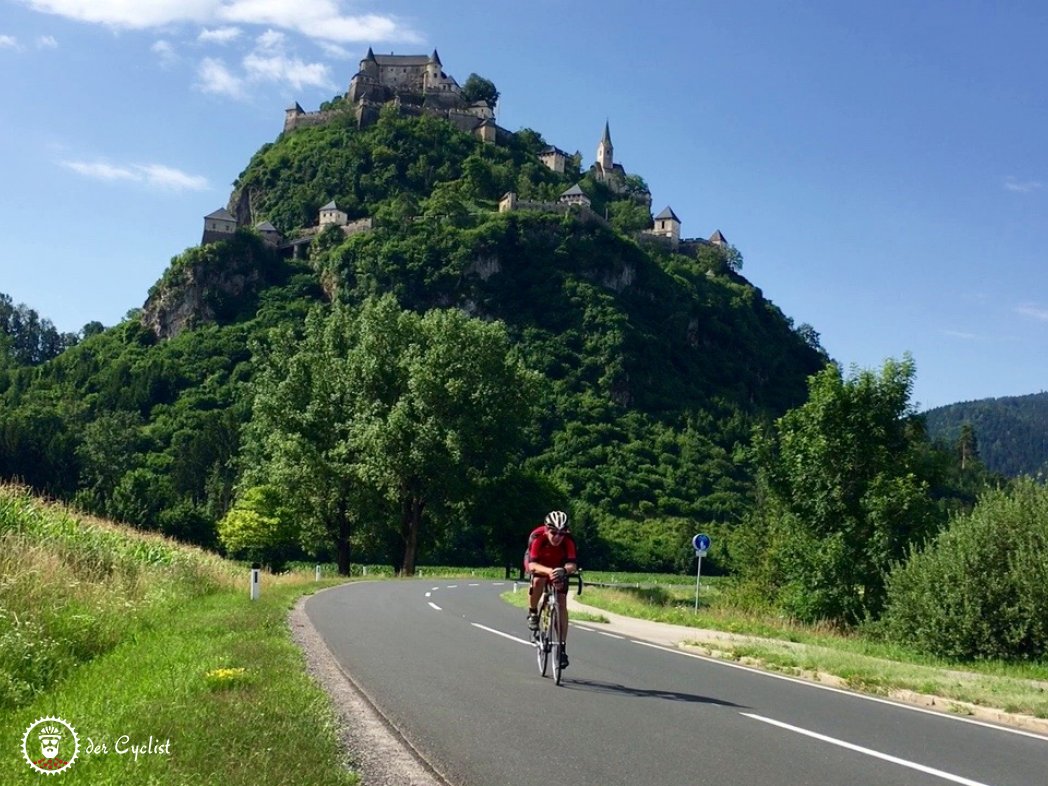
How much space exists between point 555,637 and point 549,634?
16 cm

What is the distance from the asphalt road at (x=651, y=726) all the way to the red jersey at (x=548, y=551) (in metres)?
1.43

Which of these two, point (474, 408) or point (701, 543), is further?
point (474, 408)

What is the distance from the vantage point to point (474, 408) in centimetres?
4894

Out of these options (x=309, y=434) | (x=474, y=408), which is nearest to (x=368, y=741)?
(x=474, y=408)

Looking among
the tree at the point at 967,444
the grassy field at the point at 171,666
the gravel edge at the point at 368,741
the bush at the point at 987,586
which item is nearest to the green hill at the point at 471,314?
the tree at the point at 967,444

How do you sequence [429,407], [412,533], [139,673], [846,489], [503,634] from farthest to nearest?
1. [412,533]
2. [429,407]
3. [846,489]
4. [503,634]
5. [139,673]

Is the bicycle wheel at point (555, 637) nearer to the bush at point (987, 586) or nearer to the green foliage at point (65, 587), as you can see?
the green foliage at point (65, 587)

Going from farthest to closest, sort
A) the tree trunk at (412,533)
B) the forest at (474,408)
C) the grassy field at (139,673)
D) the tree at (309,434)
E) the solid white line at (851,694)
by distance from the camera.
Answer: the tree trunk at (412,533) → the tree at (309,434) → the forest at (474,408) → the solid white line at (851,694) → the grassy field at (139,673)

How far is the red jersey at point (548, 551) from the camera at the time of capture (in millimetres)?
12383

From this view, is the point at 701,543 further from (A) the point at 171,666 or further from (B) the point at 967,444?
(B) the point at 967,444

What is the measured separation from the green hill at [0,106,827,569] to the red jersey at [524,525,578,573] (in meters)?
71.9

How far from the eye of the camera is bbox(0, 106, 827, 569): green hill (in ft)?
354

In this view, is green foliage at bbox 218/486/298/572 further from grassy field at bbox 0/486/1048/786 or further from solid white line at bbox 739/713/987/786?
solid white line at bbox 739/713/987/786

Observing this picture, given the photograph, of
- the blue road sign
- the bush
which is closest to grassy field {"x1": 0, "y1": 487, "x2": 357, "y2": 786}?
the bush
